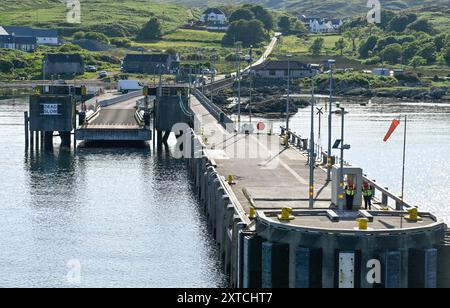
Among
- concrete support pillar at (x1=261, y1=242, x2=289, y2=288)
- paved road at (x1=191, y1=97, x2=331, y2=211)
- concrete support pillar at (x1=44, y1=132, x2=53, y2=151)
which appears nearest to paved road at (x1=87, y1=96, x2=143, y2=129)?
concrete support pillar at (x1=44, y1=132, x2=53, y2=151)

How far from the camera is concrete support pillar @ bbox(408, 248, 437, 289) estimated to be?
47.9 m

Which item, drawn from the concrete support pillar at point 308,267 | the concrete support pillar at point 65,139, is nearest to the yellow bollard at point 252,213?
the concrete support pillar at point 308,267

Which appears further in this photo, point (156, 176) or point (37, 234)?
point (156, 176)

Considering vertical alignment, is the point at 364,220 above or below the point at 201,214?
above

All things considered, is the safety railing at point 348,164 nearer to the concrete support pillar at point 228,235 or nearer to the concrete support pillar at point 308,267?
the concrete support pillar at point 228,235

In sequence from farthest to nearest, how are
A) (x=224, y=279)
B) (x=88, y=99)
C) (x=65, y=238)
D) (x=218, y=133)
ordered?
(x=88, y=99), (x=218, y=133), (x=65, y=238), (x=224, y=279)

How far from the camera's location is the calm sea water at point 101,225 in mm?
59500

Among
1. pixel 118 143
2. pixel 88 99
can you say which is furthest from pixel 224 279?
pixel 88 99

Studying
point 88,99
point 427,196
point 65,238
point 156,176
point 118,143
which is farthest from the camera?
point 88,99

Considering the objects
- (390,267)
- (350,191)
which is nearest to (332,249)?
(390,267)

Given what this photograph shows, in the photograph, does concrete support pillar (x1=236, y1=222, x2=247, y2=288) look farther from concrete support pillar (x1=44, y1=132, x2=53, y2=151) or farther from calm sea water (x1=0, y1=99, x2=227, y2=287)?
concrete support pillar (x1=44, y1=132, x2=53, y2=151)

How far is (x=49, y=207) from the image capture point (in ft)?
262
